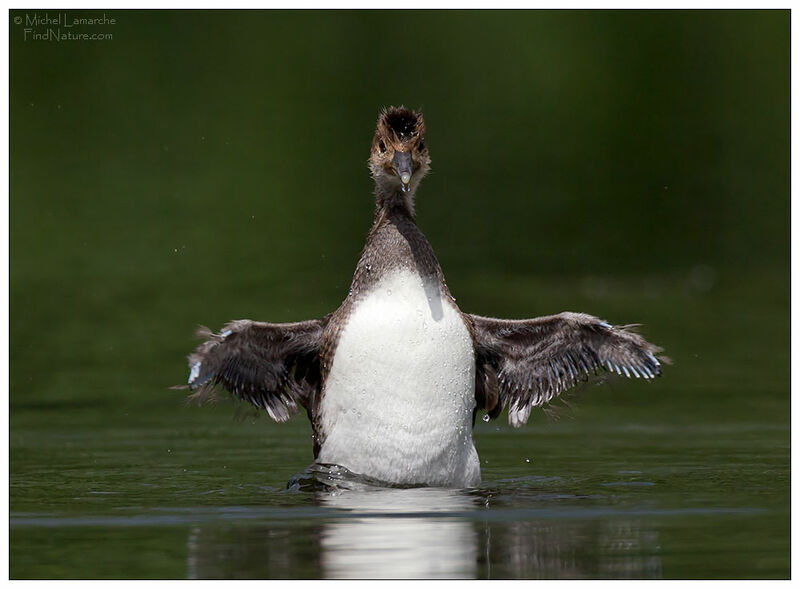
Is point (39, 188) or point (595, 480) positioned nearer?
point (595, 480)

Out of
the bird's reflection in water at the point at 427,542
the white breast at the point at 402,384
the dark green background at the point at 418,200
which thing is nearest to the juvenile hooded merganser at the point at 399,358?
the white breast at the point at 402,384

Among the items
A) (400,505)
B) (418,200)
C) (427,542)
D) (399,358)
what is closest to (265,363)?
(399,358)

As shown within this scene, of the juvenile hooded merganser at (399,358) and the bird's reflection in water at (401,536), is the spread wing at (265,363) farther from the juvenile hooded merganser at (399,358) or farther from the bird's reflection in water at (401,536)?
the bird's reflection in water at (401,536)

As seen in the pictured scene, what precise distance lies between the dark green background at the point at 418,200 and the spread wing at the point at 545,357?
4.81 ft

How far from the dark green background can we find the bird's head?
315cm

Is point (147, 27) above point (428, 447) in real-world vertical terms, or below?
above

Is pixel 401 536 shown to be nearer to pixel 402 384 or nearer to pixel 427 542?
pixel 427 542

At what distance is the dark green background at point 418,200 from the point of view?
58.7ft

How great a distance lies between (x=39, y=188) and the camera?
86.5 feet

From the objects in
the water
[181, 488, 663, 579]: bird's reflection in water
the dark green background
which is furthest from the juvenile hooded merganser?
the dark green background

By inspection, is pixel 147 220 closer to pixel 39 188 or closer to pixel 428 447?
pixel 39 188

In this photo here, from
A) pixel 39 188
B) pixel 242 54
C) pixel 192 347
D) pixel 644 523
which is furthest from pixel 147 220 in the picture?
pixel 644 523

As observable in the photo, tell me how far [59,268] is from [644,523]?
14.5m

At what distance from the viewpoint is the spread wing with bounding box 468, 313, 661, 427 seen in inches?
523
